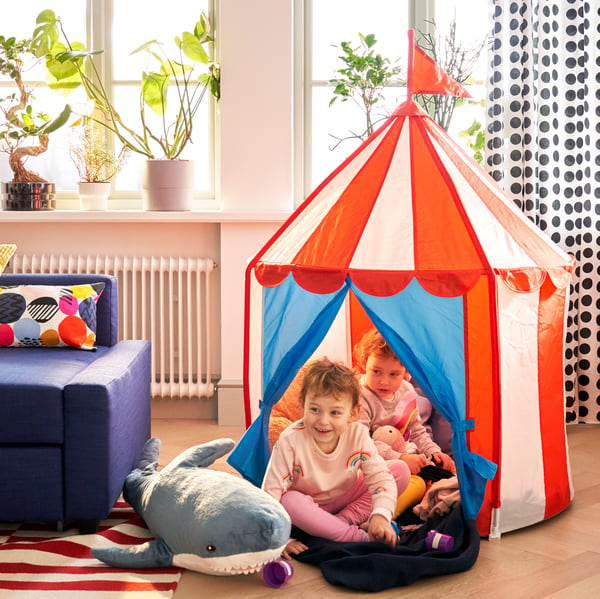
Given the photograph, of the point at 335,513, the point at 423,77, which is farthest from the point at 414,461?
the point at 423,77

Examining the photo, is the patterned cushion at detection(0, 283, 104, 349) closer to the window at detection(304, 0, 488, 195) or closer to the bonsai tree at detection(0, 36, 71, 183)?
the bonsai tree at detection(0, 36, 71, 183)

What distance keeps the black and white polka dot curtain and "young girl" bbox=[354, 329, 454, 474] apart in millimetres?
1254

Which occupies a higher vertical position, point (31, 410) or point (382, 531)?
point (31, 410)

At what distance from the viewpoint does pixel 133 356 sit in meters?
3.00

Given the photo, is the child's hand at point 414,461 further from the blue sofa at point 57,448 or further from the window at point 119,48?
the window at point 119,48

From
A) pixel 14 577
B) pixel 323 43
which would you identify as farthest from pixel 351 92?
pixel 14 577

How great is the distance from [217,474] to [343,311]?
1.09m

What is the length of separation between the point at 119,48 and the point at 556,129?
201 cm

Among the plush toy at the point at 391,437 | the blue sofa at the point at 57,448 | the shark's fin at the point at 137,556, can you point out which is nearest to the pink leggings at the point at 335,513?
the plush toy at the point at 391,437

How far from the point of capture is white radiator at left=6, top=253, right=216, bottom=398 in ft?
12.8

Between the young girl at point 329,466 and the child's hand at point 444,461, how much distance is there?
0.30 m

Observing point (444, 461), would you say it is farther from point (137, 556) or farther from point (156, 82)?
point (156, 82)

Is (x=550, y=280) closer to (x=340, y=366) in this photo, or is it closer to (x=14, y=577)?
(x=340, y=366)

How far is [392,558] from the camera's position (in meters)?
2.27
